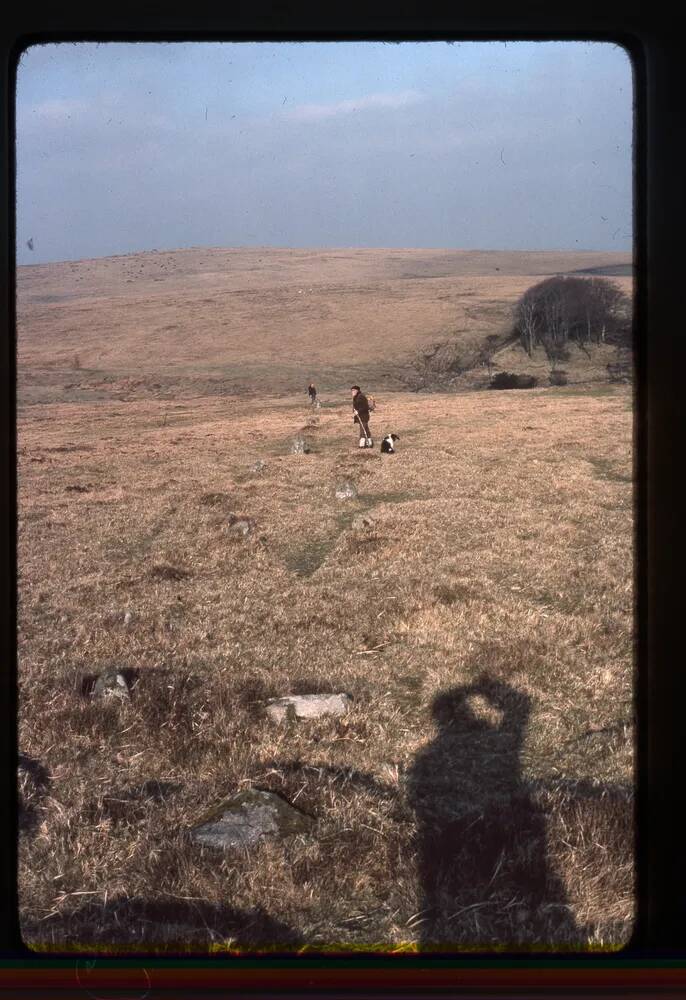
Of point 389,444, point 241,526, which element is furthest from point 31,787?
point 389,444

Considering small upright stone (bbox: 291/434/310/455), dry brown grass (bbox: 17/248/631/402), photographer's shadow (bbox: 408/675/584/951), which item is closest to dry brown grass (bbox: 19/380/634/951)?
photographer's shadow (bbox: 408/675/584/951)

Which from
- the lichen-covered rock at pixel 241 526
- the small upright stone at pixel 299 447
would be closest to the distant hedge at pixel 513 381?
the lichen-covered rock at pixel 241 526

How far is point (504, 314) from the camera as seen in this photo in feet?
10.2

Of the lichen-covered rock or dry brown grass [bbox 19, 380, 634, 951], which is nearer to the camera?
dry brown grass [bbox 19, 380, 634, 951]

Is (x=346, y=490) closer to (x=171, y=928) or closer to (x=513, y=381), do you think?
(x=513, y=381)

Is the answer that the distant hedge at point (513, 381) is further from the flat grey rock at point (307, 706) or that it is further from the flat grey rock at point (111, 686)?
the flat grey rock at point (111, 686)

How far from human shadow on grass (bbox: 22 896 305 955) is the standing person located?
3602 millimetres

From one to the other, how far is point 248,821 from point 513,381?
5.63 ft

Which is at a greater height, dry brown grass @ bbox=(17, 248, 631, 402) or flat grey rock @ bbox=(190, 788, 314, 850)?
dry brown grass @ bbox=(17, 248, 631, 402)

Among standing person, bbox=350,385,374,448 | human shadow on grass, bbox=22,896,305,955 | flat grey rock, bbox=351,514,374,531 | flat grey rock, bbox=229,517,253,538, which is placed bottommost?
human shadow on grass, bbox=22,896,305,955

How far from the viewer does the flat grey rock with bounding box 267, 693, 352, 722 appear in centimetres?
314

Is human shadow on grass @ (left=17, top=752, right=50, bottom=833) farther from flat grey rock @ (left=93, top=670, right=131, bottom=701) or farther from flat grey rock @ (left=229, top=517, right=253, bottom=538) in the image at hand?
flat grey rock @ (left=229, top=517, right=253, bottom=538)
